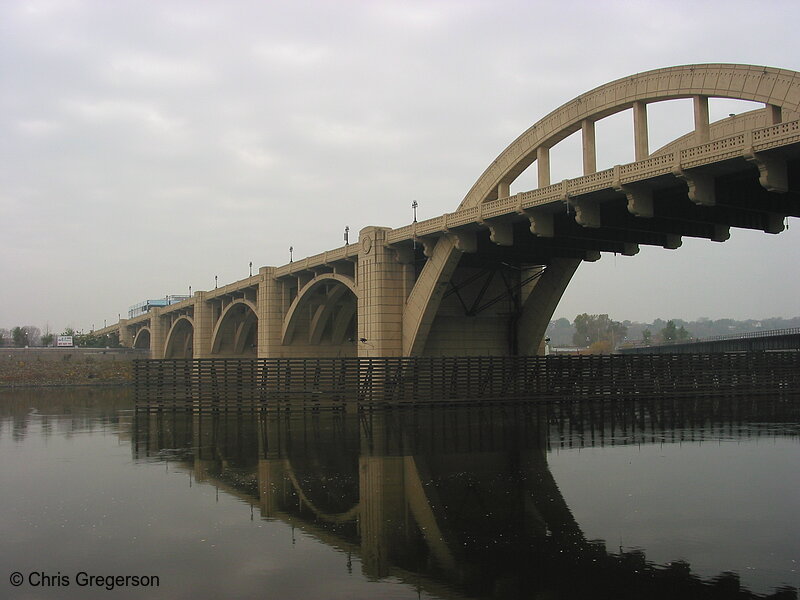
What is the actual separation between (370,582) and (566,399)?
28.6 metres

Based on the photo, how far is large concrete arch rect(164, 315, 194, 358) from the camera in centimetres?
10544

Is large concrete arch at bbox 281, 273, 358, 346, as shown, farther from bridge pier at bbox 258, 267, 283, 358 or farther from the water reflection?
the water reflection

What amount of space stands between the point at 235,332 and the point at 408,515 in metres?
74.8

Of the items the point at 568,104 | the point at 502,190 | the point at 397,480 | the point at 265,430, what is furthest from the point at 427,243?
the point at 397,480

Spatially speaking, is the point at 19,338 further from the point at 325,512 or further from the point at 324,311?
the point at 325,512

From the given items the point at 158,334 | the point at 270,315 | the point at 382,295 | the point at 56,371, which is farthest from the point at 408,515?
the point at 158,334

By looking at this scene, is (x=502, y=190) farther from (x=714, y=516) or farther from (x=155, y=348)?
(x=155, y=348)

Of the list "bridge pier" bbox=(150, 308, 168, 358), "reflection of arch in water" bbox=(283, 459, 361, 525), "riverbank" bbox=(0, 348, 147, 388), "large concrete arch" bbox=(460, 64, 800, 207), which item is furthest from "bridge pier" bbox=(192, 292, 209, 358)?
"reflection of arch in water" bbox=(283, 459, 361, 525)

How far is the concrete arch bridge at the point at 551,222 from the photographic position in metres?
24.6

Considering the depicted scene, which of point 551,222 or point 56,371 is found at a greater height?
point 551,222

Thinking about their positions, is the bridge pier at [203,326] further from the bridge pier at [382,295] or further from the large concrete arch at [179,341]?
the bridge pier at [382,295]

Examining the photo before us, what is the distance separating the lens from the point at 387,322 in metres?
A: 41.1

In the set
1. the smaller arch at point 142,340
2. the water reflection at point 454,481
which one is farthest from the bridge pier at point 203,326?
the smaller arch at point 142,340

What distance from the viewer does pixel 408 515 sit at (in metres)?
12.2
